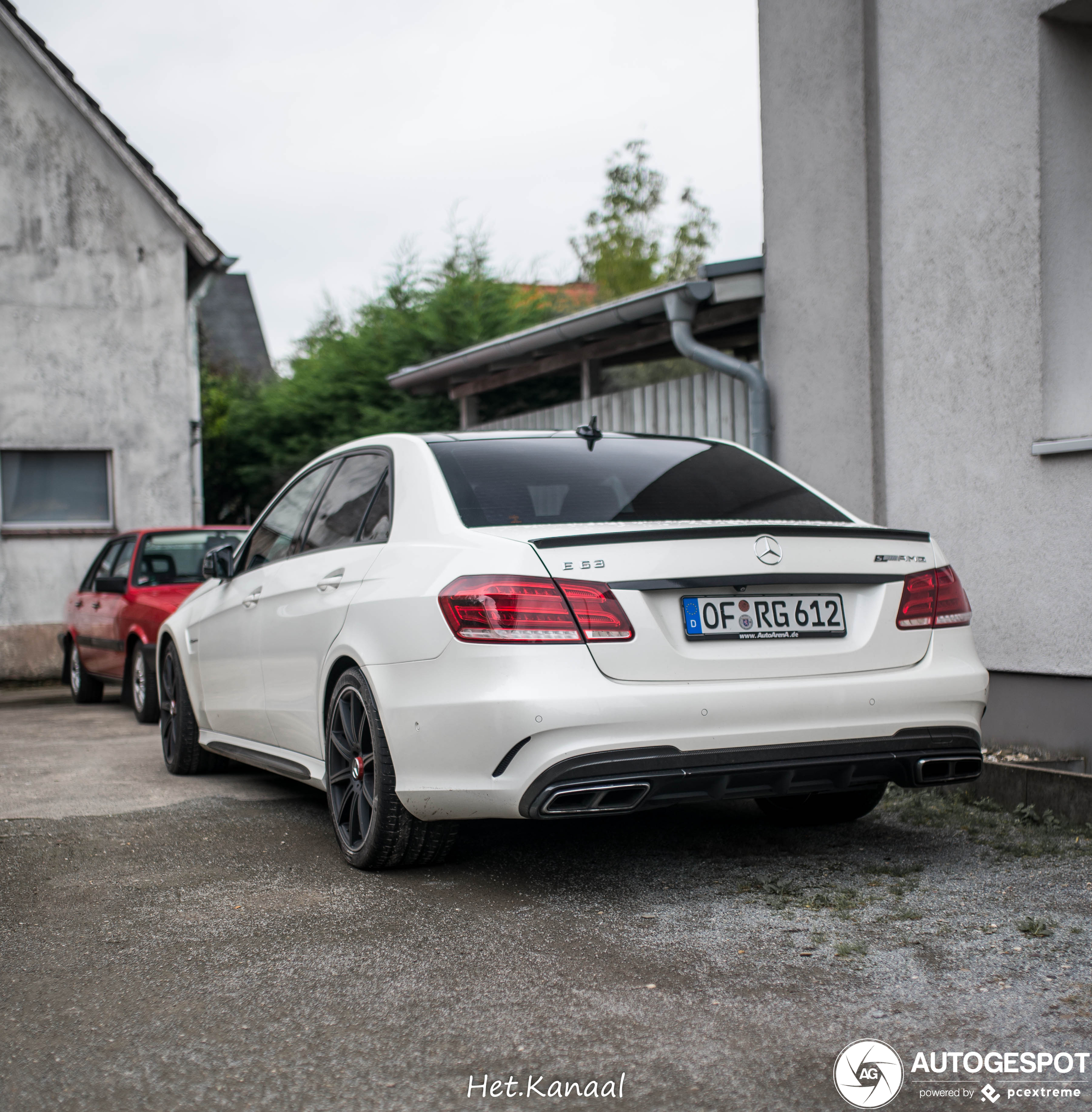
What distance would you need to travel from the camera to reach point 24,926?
13.0 ft

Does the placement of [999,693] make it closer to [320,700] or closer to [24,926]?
[320,700]

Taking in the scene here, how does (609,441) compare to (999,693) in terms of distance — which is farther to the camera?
(999,693)

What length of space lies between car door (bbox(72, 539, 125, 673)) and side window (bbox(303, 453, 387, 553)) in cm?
610

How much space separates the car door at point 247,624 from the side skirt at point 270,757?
0.04 metres

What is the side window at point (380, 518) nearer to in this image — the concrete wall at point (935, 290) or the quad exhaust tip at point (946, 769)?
the quad exhaust tip at point (946, 769)

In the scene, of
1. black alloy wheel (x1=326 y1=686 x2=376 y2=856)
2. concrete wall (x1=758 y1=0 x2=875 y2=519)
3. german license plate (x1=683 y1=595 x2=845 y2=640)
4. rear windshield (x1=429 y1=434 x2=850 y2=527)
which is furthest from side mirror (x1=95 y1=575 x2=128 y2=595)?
german license plate (x1=683 y1=595 x2=845 y2=640)

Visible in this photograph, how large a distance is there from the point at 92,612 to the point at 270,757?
20.5 feet

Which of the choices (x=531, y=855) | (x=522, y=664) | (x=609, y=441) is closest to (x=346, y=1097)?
(x=522, y=664)

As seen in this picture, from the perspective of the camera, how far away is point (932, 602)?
14.2ft

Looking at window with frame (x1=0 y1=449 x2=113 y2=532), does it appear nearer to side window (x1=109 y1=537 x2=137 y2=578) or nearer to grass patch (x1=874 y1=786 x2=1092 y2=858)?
side window (x1=109 y1=537 x2=137 y2=578)

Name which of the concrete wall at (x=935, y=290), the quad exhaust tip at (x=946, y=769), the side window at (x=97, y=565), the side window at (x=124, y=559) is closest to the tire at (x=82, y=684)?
the side window at (x=97, y=565)

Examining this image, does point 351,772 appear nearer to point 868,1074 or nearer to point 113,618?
point 868,1074

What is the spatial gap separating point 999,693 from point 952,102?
3.04 metres

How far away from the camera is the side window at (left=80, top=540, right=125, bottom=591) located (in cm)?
1134
